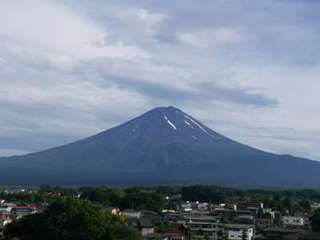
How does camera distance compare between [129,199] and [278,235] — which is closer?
[278,235]

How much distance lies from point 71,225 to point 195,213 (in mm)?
26935

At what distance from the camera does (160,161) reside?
12356 cm

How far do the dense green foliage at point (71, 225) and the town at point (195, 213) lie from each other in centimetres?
172

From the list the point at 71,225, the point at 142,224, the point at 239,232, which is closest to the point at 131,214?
the point at 239,232

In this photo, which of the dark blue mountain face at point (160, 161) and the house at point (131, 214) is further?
the dark blue mountain face at point (160, 161)

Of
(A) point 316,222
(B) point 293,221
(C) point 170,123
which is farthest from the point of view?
Result: (C) point 170,123

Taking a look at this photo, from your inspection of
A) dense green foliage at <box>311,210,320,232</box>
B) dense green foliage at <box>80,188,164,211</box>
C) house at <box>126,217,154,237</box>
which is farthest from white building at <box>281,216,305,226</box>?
house at <box>126,217,154,237</box>

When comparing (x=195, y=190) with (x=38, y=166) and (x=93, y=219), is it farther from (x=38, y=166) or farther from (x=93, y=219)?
(x=38, y=166)

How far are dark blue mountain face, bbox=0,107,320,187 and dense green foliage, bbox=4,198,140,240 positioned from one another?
81.8 meters

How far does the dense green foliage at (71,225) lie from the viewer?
20453 mm

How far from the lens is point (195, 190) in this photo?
Result: 207ft

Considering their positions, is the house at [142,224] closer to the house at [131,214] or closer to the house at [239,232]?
the house at [131,214]

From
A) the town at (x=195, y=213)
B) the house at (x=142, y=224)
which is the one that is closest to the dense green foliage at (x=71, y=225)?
the town at (x=195, y=213)

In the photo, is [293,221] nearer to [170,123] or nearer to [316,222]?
[316,222]
